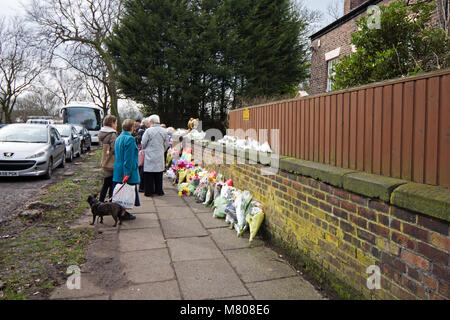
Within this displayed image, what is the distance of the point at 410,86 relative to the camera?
257 centimetres

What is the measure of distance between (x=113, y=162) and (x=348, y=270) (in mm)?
4433

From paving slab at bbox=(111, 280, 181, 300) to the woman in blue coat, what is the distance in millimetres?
2472

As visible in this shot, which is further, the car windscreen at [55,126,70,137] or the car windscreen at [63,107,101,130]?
→ the car windscreen at [63,107,101,130]

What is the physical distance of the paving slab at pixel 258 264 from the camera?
11.8 ft

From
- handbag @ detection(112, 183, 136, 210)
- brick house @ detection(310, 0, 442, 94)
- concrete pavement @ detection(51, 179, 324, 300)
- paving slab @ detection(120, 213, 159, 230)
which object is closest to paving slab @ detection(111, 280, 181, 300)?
concrete pavement @ detection(51, 179, 324, 300)

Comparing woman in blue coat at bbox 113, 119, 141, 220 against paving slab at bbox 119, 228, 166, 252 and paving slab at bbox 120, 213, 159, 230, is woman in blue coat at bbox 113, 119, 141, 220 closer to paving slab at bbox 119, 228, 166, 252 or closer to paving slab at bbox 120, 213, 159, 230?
paving slab at bbox 120, 213, 159, 230

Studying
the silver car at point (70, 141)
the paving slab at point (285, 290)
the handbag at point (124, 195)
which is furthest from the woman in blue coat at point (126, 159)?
the silver car at point (70, 141)

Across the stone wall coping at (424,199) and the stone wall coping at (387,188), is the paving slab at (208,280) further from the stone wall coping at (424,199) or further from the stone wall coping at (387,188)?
the stone wall coping at (424,199)

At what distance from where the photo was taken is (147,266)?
12.5ft

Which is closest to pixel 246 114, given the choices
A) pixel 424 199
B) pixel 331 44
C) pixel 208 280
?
pixel 208 280

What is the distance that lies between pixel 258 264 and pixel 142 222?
96.6 inches

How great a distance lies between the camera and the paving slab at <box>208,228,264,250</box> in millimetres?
4500
